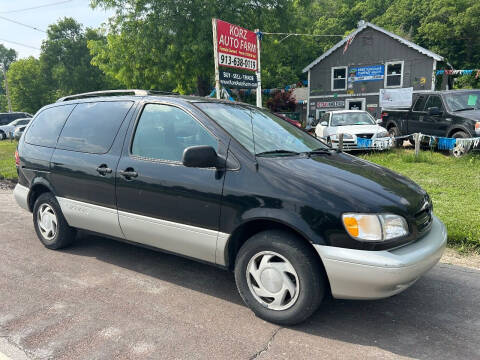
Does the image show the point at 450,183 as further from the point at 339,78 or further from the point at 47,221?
the point at 339,78

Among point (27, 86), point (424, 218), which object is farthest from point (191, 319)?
point (27, 86)

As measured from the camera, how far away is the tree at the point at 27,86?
1922 inches

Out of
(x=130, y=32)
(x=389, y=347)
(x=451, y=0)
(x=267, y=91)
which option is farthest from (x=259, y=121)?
(x=451, y=0)

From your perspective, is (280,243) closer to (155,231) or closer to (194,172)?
(194,172)

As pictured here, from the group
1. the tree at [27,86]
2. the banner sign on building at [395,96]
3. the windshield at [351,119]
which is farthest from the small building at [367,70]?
the tree at [27,86]

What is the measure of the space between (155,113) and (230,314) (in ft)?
6.36

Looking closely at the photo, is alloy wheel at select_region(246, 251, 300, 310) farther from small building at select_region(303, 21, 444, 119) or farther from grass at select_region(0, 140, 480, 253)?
small building at select_region(303, 21, 444, 119)

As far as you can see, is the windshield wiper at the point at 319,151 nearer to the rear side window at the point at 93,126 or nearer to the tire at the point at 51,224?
the rear side window at the point at 93,126

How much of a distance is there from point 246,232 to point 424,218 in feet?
4.58

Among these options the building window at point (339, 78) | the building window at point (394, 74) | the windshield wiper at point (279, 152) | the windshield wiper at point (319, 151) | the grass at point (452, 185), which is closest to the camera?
the windshield wiper at point (279, 152)

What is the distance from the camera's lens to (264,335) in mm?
2799

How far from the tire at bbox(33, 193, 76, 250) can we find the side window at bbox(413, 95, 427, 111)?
35.8 feet

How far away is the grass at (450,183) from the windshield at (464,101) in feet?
4.83

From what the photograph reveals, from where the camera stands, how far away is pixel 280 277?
2.89 metres
